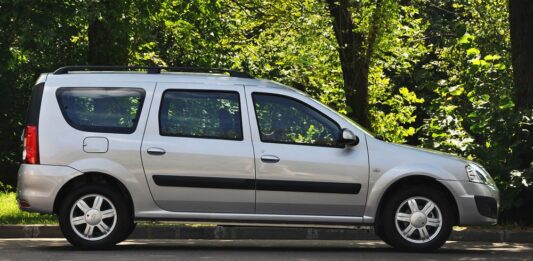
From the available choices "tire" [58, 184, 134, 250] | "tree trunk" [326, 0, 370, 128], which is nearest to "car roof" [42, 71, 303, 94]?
"tire" [58, 184, 134, 250]

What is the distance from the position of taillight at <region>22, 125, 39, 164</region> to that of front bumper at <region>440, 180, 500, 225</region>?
413 centimetres

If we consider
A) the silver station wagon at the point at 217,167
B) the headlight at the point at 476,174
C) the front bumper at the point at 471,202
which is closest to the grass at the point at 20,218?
the silver station wagon at the point at 217,167

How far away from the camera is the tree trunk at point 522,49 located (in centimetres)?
1384

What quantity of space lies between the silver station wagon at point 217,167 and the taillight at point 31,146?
0.6 inches

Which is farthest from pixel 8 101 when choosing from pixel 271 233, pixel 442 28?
pixel 271 233

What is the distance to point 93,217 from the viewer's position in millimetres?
9914

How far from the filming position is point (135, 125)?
397 inches

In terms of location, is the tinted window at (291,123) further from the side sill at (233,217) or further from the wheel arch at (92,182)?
the wheel arch at (92,182)

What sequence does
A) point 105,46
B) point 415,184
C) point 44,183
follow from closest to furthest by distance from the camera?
1. point 44,183
2. point 415,184
3. point 105,46

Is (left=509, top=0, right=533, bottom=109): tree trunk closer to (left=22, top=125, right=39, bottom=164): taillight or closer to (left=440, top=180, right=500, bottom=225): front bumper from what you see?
(left=440, top=180, right=500, bottom=225): front bumper

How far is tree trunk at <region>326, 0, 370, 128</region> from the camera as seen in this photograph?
1788 centimetres

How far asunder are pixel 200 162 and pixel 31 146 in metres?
1.72

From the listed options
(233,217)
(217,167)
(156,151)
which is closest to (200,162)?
(217,167)

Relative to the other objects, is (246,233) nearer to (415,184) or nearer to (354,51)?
(415,184)
